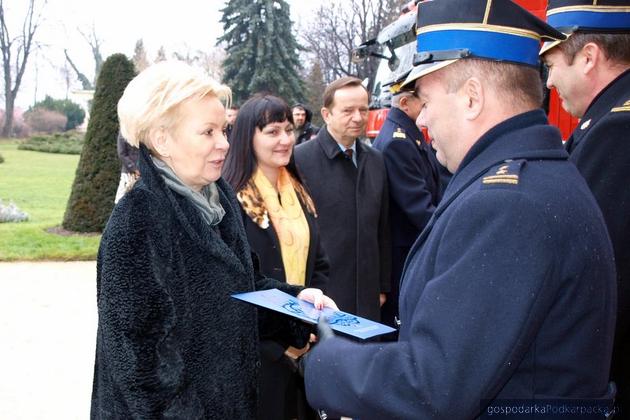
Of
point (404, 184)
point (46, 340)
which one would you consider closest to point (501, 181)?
point (404, 184)

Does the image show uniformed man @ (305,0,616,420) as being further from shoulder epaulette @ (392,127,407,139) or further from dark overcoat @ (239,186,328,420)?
shoulder epaulette @ (392,127,407,139)

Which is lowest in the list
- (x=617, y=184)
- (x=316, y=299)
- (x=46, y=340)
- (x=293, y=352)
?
(x=46, y=340)

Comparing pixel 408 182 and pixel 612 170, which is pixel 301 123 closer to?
pixel 408 182

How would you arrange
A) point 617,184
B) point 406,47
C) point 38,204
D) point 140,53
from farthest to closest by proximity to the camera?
point 140,53
point 38,204
point 406,47
point 617,184

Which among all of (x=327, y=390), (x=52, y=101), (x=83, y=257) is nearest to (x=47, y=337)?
(x=83, y=257)

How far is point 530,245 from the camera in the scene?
4.87 feet

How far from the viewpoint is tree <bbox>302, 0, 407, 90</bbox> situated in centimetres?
3198

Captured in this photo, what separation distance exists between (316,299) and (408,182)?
94.7 inches

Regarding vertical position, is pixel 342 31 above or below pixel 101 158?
above

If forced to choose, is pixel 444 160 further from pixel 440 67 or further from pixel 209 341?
pixel 209 341

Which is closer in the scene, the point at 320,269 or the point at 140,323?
the point at 140,323

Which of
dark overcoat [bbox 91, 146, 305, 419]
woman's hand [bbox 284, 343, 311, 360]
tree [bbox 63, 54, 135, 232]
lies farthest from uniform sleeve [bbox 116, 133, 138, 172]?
tree [bbox 63, 54, 135, 232]

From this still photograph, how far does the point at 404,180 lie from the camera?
4.90 m

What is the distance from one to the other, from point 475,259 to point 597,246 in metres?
0.35
